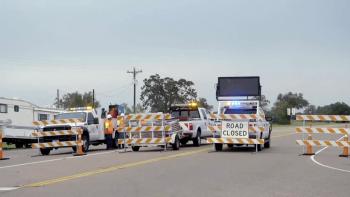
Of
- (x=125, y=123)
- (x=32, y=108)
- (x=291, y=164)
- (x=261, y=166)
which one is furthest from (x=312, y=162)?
(x=32, y=108)

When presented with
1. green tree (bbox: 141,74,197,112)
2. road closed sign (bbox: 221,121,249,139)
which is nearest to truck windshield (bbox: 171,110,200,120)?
road closed sign (bbox: 221,121,249,139)

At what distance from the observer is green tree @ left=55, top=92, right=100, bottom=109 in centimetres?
9456

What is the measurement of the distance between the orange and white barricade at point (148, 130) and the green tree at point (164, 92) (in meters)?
59.7

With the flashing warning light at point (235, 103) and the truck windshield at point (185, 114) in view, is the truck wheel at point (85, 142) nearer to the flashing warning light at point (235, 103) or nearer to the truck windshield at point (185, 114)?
the truck windshield at point (185, 114)

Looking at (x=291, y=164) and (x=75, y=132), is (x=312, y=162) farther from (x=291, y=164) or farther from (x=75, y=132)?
(x=75, y=132)

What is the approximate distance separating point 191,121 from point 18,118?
43.9 ft

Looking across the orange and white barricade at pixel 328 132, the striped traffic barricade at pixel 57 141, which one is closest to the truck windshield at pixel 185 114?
the striped traffic barricade at pixel 57 141

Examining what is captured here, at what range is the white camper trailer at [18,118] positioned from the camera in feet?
112

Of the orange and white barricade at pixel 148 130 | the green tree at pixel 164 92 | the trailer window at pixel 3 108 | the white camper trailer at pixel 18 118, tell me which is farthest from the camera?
the green tree at pixel 164 92

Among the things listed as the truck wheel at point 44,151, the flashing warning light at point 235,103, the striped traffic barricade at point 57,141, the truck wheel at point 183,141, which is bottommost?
the truck wheel at point 44,151

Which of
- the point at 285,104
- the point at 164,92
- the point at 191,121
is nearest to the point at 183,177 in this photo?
the point at 191,121

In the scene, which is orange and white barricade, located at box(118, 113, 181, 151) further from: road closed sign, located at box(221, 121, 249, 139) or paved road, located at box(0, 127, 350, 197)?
paved road, located at box(0, 127, 350, 197)

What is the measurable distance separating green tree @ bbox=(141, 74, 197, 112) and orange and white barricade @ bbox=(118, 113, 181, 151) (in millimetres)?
59704

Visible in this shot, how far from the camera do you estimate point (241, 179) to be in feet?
42.7
